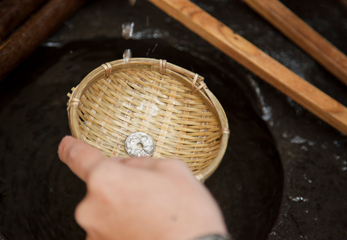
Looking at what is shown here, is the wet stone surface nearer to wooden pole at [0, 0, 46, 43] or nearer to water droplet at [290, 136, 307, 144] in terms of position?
water droplet at [290, 136, 307, 144]

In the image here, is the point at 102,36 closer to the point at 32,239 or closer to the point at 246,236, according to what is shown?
the point at 32,239

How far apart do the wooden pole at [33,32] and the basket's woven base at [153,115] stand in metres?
0.59

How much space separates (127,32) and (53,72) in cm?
62

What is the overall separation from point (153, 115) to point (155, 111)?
0.09 ft

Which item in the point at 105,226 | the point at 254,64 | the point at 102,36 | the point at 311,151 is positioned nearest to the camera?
the point at 105,226

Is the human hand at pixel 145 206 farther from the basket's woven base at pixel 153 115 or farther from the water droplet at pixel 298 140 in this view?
the water droplet at pixel 298 140

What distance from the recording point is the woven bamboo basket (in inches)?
69.9

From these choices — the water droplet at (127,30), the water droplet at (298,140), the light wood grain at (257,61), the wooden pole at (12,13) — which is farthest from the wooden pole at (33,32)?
the water droplet at (298,140)

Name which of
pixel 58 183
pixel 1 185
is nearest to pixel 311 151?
pixel 58 183

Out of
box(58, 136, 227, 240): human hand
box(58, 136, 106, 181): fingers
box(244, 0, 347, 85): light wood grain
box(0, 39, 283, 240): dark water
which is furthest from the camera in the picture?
box(244, 0, 347, 85): light wood grain

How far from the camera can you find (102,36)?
92.6 inches

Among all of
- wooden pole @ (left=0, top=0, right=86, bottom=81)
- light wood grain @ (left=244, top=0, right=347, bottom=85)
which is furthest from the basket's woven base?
light wood grain @ (left=244, top=0, right=347, bottom=85)

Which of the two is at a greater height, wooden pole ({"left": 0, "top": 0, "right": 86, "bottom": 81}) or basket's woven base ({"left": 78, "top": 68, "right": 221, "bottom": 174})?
wooden pole ({"left": 0, "top": 0, "right": 86, "bottom": 81})

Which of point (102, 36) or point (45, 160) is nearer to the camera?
point (45, 160)
